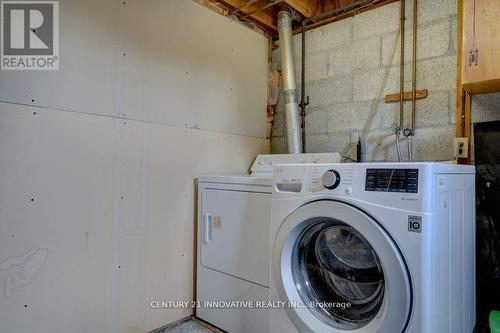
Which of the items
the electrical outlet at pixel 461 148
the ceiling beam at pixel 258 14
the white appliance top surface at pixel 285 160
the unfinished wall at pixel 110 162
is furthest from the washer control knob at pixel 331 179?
the ceiling beam at pixel 258 14

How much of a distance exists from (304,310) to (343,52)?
172cm

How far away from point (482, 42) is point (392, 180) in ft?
2.80

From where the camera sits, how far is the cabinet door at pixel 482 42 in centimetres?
129

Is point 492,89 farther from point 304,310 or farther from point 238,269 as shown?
point 238,269

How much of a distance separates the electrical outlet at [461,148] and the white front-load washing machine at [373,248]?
0.18 m

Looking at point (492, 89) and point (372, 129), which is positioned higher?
point (492, 89)

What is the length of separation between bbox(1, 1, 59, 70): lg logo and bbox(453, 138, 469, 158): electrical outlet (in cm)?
205

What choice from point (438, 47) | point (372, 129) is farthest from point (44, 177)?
point (438, 47)

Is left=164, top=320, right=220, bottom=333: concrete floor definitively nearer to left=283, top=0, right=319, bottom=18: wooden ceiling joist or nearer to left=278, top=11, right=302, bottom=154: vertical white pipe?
left=278, top=11, right=302, bottom=154: vertical white pipe

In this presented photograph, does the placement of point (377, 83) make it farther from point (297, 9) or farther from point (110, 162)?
point (110, 162)

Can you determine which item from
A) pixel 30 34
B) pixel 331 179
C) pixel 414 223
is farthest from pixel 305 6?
pixel 414 223

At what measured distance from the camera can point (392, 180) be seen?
3.35 ft

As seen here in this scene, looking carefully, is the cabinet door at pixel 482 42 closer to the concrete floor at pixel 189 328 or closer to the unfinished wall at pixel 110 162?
the unfinished wall at pixel 110 162

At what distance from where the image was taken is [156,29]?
1.78 m
